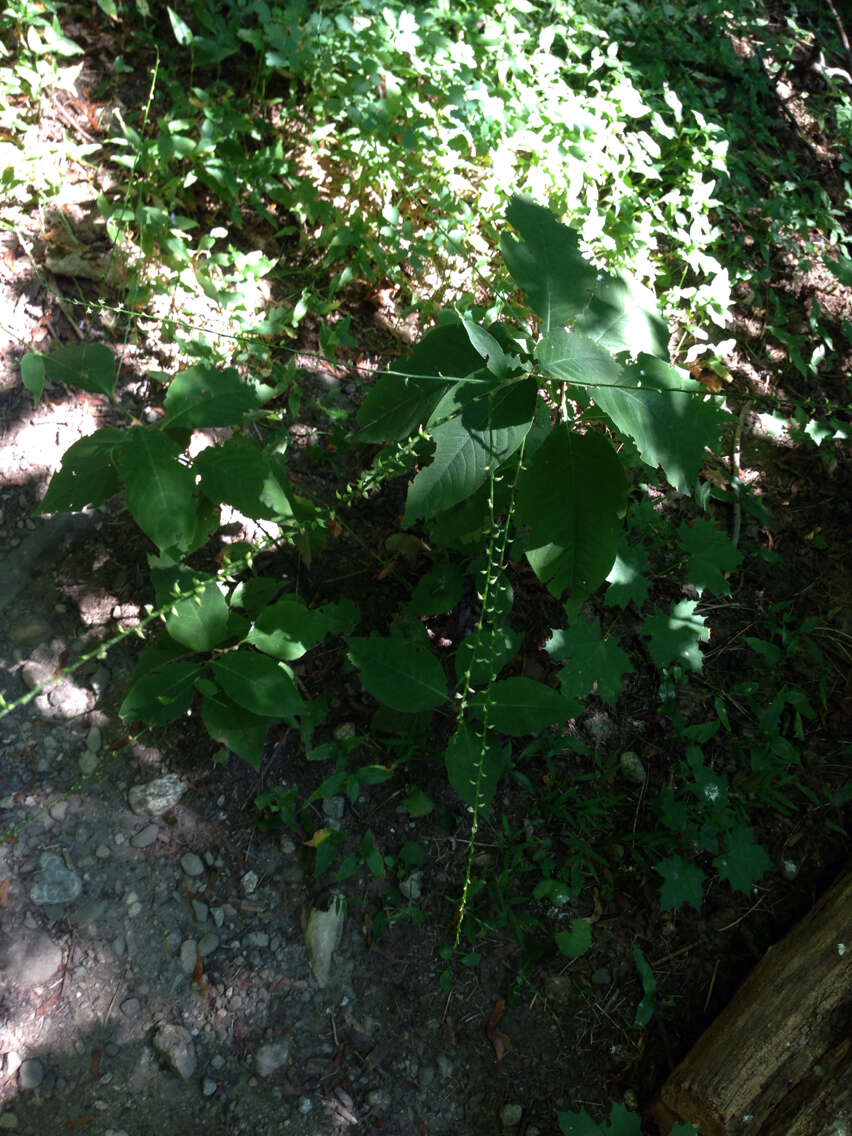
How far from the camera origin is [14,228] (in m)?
2.76

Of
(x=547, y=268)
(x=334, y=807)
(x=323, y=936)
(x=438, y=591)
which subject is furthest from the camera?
(x=438, y=591)

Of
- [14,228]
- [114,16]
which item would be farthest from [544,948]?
[114,16]

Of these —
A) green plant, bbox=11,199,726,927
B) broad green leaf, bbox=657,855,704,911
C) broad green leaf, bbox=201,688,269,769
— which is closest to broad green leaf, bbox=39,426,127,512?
green plant, bbox=11,199,726,927

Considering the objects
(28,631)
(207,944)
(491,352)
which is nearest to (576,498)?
(491,352)

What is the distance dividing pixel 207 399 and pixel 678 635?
153 centimetres

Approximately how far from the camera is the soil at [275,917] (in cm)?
201

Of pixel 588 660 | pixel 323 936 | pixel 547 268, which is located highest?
pixel 547 268

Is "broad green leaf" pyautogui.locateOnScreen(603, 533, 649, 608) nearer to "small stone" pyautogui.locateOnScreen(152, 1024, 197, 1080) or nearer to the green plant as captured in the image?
the green plant

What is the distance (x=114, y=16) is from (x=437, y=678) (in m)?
2.73

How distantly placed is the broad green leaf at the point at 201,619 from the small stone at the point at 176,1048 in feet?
3.01

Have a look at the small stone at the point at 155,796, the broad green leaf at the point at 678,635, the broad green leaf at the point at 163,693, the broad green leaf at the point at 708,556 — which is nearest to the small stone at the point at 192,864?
the small stone at the point at 155,796

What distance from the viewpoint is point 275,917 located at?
2.20 m

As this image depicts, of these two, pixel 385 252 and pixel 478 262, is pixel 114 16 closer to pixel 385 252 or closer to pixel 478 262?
pixel 385 252

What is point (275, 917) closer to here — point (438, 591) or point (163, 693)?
point (163, 693)
